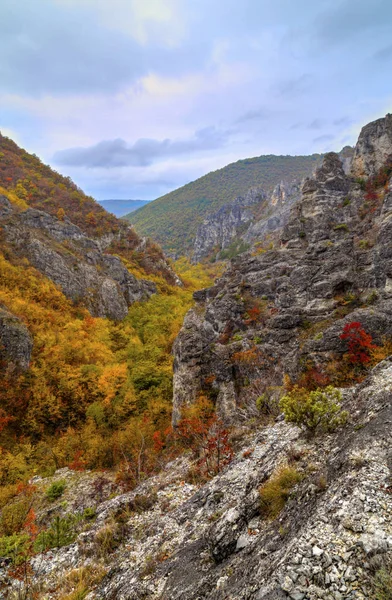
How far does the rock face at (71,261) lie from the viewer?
173ft

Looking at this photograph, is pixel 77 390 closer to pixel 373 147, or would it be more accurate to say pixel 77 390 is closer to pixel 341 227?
pixel 341 227

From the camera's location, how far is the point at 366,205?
3884 centimetres

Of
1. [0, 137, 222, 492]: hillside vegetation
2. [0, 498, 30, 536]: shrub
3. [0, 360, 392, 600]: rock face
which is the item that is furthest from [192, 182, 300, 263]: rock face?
[0, 360, 392, 600]: rock face

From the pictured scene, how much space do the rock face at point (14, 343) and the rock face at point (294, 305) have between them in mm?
18390

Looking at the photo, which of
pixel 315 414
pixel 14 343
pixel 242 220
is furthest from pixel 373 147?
pixel 242 220

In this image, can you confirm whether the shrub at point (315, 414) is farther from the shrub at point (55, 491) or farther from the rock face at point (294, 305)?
the shrub at point (55, 491)

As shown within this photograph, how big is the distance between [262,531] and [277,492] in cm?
99

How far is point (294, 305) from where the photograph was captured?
2741cm

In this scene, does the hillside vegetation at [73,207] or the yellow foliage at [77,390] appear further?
the hillside vegetation at [73,207]

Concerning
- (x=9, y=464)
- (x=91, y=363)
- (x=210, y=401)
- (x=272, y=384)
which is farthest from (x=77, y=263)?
(x=272, y=384)

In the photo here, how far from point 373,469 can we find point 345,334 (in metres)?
12.9

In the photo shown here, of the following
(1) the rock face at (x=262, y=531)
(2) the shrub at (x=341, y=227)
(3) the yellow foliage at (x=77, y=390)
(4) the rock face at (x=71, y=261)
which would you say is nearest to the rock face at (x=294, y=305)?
(2) the shrub at (x=341, y=227)

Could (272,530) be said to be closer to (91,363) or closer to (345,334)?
(345,334)

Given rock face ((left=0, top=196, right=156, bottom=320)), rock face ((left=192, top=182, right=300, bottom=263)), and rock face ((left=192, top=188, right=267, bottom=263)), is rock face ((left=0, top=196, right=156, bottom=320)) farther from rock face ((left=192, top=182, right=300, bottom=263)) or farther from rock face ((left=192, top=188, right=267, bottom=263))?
rock face ((left=192, top=188, right=267, bottom=263))
